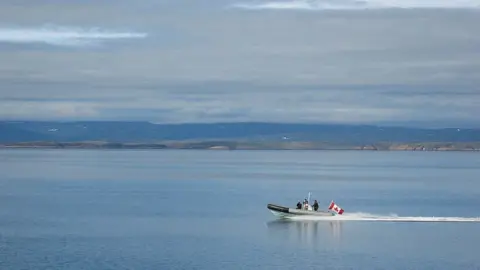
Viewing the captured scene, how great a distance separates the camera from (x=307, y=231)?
6000 centimetres

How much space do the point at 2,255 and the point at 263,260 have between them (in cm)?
1312

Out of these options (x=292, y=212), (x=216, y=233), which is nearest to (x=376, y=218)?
(x=292, y=212)

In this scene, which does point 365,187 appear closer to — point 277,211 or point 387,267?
point 277,211

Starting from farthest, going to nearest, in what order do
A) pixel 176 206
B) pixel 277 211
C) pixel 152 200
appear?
pixel 152 200 → pixel 176 206 → pixel 277 211

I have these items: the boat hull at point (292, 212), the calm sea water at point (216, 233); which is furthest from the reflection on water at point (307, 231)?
the boat hull at point (292, 212)

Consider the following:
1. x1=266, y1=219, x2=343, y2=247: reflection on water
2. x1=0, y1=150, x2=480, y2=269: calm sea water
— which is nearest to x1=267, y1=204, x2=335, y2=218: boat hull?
x1=266, y1=219, x2=343, y2=247: reflection on water

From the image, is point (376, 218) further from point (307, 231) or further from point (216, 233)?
point (216, 233)

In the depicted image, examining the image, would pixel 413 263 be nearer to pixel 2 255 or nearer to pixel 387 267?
pixel 387 267

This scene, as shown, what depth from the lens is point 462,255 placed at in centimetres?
4928

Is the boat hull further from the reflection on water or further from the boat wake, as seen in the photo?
the reflection on water

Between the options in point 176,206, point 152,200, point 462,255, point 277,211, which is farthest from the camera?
point 152,200

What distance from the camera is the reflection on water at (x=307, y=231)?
55.0 meters

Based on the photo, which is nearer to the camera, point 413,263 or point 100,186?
point 413,263

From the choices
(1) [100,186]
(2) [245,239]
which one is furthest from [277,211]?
(1) [100,186]
